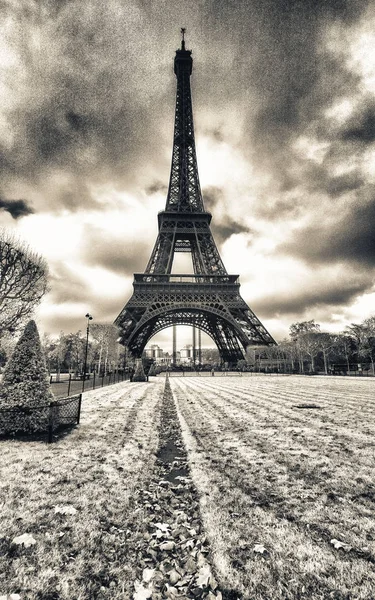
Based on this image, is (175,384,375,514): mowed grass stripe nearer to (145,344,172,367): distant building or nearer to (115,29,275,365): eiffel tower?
(115,29,275,365): eiffel tower

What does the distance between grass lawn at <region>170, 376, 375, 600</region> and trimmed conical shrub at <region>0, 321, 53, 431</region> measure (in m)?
3.85

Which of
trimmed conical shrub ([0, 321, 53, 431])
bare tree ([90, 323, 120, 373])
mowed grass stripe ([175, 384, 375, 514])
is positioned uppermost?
bare tree ([90, 323, 120, 373])

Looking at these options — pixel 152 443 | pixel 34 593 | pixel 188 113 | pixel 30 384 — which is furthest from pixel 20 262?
pixel 188 113

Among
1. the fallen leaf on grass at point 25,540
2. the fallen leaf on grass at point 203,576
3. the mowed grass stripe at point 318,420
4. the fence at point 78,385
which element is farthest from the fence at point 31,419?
the fence at point 78,385

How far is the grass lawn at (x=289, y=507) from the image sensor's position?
7.43 ft

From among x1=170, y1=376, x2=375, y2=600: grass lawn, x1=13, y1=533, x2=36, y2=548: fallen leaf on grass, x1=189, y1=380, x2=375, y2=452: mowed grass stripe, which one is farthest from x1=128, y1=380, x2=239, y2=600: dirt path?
x1=189, y1=380, x2=375, y2=452: mowed grass stripe

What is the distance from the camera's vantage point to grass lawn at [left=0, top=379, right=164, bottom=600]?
225 cm

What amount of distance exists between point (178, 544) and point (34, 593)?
4.38 feet

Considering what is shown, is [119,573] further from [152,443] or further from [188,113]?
[188,113]

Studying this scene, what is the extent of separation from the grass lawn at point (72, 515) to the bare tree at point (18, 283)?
21.8 meters

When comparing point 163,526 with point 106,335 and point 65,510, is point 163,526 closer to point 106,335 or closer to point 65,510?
point 65,510

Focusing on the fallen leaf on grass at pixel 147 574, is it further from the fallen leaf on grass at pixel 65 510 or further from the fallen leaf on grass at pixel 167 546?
the fallen leaf on grass at pixel 65 510

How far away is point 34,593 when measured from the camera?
2.09m

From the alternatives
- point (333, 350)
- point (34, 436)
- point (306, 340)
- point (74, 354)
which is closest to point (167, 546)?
point (34, 436)
